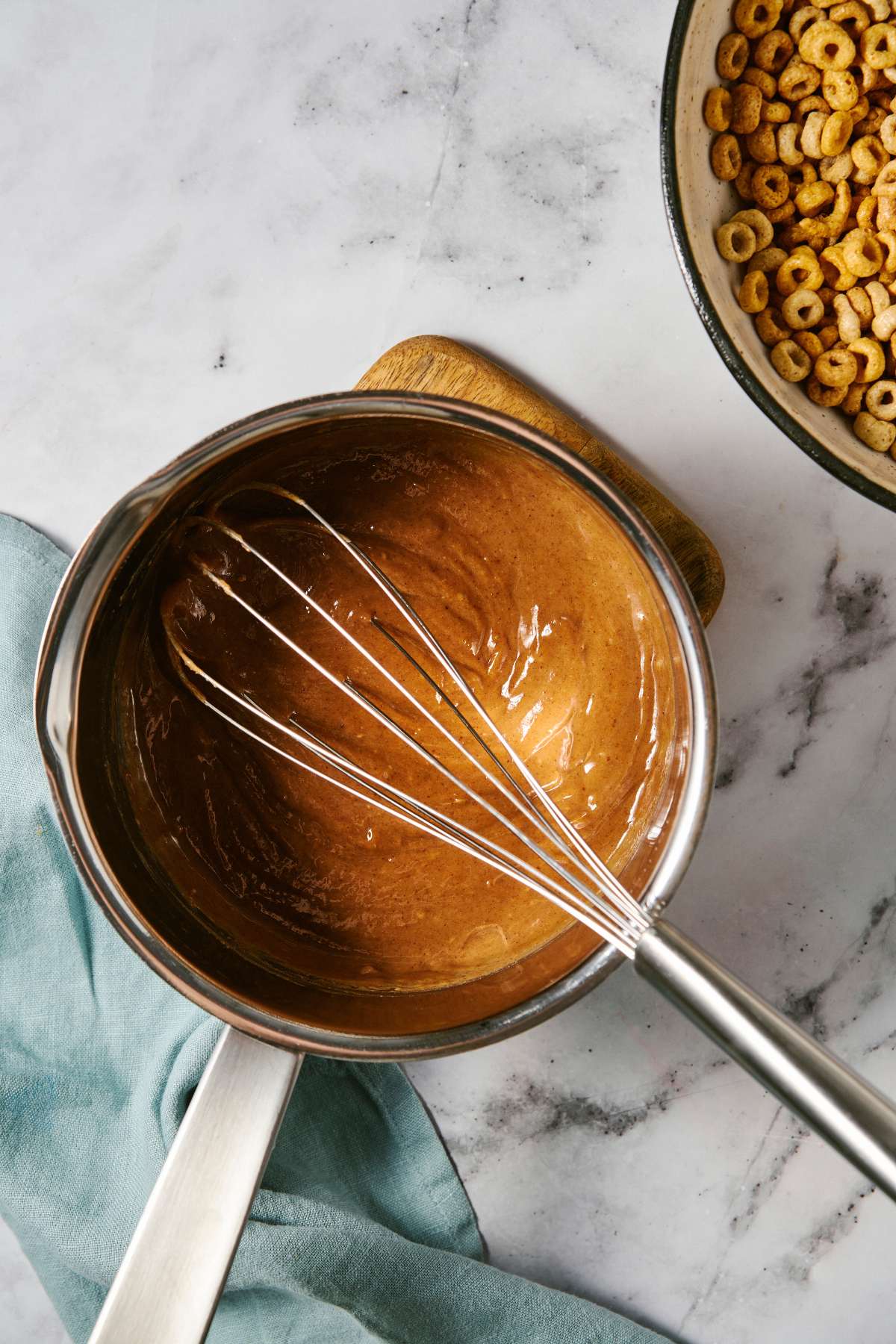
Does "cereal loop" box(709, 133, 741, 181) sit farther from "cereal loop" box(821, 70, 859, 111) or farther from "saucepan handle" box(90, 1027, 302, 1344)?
"saucepan handle" box(90, 1027, 302, 1344)

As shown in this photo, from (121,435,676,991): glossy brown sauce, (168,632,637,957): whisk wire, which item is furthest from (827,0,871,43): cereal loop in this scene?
(168,632,637,957): whisk wire

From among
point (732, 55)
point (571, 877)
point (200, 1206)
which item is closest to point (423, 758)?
point (571, 877)

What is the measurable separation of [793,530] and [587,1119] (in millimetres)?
423

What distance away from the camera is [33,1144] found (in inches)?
29.5

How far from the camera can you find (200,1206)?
0.51 meters

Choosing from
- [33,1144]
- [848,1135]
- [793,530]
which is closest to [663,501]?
[793,530]

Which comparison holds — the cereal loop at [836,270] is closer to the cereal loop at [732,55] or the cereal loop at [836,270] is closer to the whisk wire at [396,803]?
the cereal loop at [732,55]

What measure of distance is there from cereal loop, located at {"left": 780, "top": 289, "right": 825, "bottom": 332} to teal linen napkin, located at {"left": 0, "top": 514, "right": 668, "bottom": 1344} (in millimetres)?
494

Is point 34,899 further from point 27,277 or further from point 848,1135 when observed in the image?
point 848,1135

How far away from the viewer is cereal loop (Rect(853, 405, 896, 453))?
0.67 metres

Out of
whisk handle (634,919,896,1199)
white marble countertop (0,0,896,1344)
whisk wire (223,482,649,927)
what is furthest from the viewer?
white marble countertop (0,0,896,1344)

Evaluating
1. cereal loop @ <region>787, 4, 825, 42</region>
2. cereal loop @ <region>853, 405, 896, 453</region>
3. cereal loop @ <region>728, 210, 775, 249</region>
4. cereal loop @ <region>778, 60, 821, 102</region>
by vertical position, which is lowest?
cereal loop @ <region>853, 405, 896, 453</region>

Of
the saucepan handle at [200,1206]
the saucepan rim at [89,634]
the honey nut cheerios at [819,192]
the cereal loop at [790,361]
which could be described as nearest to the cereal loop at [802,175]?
the honey nut cheerios at [819,192]

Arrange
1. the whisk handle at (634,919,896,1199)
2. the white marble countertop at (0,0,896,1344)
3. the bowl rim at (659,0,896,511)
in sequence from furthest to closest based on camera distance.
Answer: the white marble countertop at (0,0,896,1344) < the bowl rim at (659,0,896,511) < the whisk handle at (634,919,896,1199)
